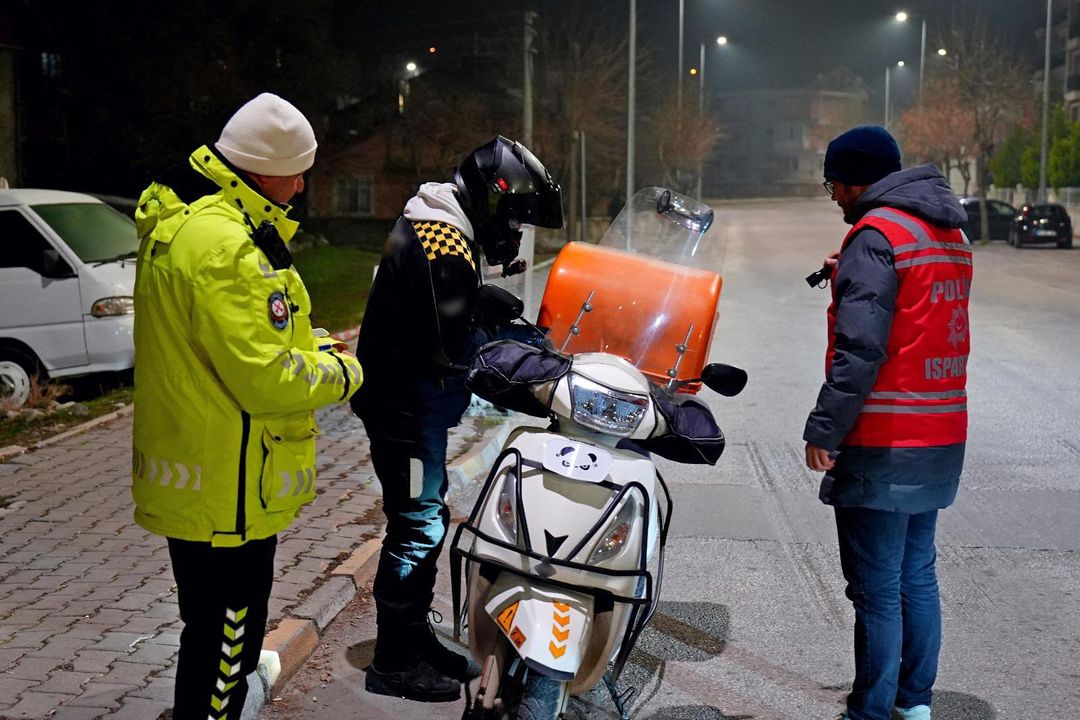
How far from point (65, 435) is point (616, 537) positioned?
6557 mm

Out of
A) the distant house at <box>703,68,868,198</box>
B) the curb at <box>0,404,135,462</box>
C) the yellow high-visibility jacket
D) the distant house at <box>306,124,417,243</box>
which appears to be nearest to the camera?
the yellow high-visibility jacket

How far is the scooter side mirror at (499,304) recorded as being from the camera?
151 inches

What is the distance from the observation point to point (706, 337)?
407cm

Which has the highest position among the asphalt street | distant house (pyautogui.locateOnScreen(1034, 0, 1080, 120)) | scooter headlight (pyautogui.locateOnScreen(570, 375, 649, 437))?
distant house (pyautogui.locateOnScreen(1034, 0, 1080, 120))

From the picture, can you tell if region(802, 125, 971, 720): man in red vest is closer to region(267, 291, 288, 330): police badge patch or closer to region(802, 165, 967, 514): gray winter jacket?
region(802, 165, 967, 514): gray winter jacket

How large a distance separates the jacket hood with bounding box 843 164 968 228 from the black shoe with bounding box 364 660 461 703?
2260 millimetres

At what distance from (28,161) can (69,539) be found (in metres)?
31.0

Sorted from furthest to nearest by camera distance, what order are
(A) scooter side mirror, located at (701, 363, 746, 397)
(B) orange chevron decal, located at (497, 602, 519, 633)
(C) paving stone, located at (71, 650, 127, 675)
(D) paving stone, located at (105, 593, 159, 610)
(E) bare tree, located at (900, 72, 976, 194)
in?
(E) bare tree, located at (900, 72, 976, 194) < (D) paving stone, located at (105, 593, 159, 610) < (C) paving stone, located at (71, 650, 127, 675) < (A) scooter side mirror, located at (701, 363, 746, 397) < (B) orange chevron decal, located at (497, 602, 519, 633)

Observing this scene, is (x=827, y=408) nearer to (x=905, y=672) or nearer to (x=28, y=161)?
(x=905, y=672)

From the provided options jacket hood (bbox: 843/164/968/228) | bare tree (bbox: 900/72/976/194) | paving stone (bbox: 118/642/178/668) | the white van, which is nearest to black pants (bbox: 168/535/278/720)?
paving stone (bbox: 118/642/178/668)

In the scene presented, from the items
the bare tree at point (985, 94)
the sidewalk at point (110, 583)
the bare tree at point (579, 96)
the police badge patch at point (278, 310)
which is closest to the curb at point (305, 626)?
the sidewalk at point (110, 583)

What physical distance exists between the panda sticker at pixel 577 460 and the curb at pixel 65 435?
5.79 m

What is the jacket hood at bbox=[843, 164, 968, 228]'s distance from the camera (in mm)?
3824

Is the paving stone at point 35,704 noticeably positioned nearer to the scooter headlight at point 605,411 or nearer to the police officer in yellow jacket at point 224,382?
the police officer in yellow jacket at point 224,382
